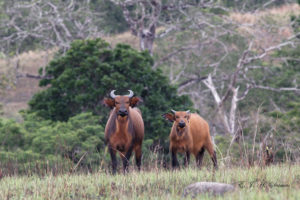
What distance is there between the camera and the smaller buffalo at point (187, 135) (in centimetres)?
1185

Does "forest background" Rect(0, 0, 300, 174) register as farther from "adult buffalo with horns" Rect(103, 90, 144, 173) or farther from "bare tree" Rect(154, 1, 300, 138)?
"adult buffalo with horns" Rect(103, 90, 144, 173)

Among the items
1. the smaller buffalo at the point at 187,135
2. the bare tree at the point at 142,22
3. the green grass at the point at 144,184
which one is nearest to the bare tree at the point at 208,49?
the bare tree at the point at 142,22

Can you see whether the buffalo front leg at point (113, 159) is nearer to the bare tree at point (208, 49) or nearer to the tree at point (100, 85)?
the tree at point (100, 85)

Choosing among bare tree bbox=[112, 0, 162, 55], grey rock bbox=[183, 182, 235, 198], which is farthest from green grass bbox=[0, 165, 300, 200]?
bare tree bbox=[112, 0, 162, 55]

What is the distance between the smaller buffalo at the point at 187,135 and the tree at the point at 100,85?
18.7 feet

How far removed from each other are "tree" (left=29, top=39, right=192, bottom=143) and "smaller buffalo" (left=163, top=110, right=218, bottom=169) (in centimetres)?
571

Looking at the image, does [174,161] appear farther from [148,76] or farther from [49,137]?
[148,76]

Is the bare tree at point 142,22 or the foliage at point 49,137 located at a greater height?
the bare tree at point 142,22

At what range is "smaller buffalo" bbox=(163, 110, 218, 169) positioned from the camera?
1185 centimetres

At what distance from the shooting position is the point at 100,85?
19594 mm

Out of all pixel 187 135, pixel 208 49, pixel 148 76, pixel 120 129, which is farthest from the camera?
pixel 208 49

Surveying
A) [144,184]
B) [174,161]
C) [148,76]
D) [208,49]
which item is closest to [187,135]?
[174,161]

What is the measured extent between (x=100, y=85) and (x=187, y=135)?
26.7 ft

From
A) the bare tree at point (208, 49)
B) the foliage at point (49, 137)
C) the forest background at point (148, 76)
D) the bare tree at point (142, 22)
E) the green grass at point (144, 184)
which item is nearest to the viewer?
the green grass at point (144, 184)
